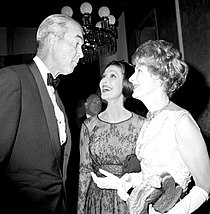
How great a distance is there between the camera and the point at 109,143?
2.26 meters

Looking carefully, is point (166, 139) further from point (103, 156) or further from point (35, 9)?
point (35, 9)

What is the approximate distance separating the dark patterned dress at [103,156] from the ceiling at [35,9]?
→ 4484 millimetres

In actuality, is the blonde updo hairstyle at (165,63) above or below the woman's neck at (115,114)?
above

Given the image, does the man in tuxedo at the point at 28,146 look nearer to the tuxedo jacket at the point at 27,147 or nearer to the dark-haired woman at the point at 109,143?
the tuxedo jacket at the point at 27,147

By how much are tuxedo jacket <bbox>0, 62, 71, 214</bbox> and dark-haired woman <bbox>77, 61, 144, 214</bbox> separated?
51 centimetres

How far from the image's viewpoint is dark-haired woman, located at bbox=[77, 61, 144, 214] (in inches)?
85.1

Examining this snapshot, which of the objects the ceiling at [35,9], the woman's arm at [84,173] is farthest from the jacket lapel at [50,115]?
the ceiling at [35,9]

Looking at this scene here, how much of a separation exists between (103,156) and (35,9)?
5025 millimetres

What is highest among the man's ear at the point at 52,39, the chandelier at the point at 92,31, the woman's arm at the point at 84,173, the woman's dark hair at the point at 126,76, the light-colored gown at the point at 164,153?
the chandelier at the point at 92,31

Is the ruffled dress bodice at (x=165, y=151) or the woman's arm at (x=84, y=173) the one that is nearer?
the ruffled dress bodice at (x=165, y=151)

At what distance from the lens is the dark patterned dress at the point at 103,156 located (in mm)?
2158

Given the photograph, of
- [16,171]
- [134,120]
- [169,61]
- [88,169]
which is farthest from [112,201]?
[169,61]

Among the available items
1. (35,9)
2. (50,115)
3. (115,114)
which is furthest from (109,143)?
(35,9)

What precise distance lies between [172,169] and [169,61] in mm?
537
